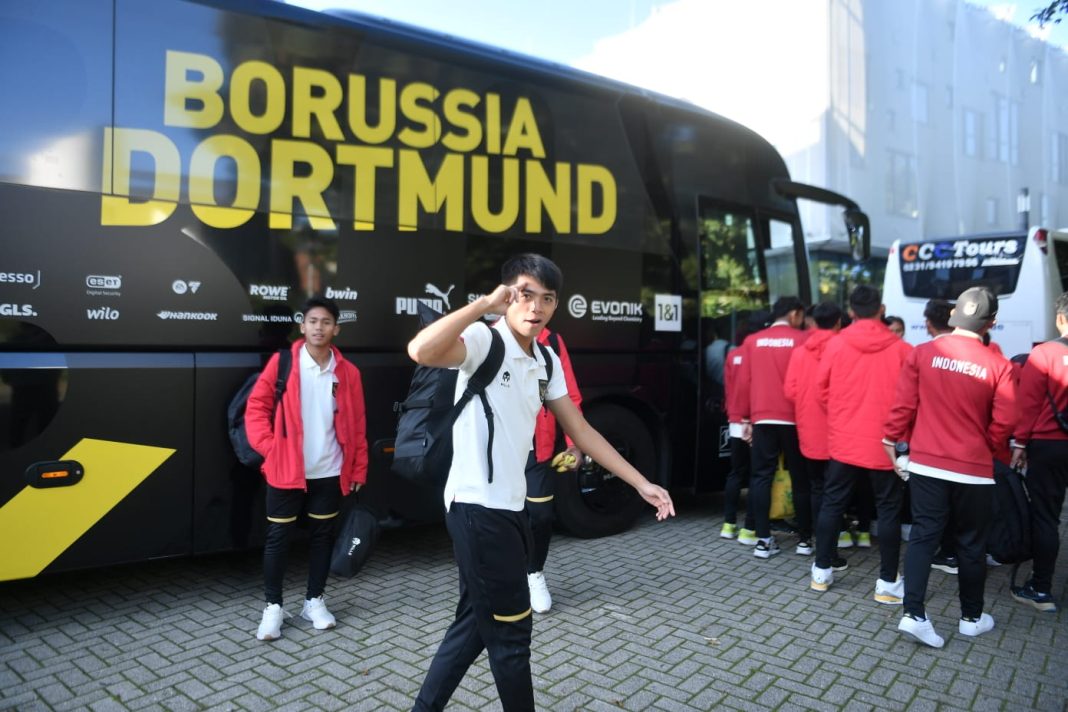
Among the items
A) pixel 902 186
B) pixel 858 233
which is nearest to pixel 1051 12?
pixel 858 233

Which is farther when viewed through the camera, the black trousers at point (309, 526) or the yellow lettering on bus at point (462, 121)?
the yellow lettering on bus at point (462, 121)

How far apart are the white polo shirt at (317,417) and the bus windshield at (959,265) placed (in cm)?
870

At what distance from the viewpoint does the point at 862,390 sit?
4707 mm

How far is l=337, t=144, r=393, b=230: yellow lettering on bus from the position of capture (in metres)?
4.72

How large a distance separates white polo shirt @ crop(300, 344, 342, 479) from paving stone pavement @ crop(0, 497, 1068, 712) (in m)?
0.91

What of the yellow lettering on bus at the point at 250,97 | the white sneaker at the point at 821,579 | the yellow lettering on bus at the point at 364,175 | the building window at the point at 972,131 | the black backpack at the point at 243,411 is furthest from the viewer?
the building window at the point at 972,131

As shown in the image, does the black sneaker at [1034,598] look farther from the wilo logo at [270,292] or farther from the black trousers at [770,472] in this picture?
the wilo logo at [270,292]

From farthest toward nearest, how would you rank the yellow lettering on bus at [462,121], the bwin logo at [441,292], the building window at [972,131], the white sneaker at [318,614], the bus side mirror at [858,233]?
the building window at [972,131] → the bus side mirror at [858,233] → the yellow lettering on bus at [462,121] → the bwin logo at [441,292] → the white sneaker at [318,614]

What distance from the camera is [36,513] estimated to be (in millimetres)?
3840

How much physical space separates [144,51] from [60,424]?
80.2 inches

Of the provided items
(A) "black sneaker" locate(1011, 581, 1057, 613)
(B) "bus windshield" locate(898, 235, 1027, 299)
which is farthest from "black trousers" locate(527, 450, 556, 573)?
(B) "bus windshield" locate(898, 235, 1027, 299)

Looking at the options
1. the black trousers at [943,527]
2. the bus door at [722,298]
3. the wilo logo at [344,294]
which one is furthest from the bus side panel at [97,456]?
the bus door at [722,298]

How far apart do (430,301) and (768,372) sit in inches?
96.8

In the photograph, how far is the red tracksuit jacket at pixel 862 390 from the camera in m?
4.62
